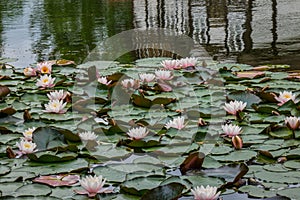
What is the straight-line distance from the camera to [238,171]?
1894 mm

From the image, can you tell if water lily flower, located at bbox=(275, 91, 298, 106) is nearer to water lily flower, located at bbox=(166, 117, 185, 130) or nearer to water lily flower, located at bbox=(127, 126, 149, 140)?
water lily flower, located at bbox=(166, 117, 185, 130)

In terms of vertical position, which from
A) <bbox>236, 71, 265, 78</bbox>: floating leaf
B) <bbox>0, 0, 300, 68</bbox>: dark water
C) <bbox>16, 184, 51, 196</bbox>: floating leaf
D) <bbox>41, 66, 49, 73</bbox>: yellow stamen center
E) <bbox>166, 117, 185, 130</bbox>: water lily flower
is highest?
<bbox>16, 184, 51, 196</bbox>: floating leaf

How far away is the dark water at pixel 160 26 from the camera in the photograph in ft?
15.1

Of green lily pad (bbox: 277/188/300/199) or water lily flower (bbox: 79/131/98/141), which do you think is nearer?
green lily pad (bbox: 277/188/300/199)

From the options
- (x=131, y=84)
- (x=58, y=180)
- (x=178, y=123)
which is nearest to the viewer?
(x=58, y=180)

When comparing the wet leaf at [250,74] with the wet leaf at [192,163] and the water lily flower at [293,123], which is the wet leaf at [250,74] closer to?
the water lily flower at [293,123]

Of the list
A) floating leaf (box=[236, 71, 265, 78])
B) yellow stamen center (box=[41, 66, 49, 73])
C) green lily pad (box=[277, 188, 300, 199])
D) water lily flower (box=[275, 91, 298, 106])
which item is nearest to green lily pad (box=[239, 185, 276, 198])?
green lily pad (box=[277, 188, 300, 199])

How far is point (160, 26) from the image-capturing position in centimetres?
625

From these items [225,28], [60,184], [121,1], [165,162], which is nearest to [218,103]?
[165,162]

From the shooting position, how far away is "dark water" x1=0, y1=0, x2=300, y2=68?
459cm

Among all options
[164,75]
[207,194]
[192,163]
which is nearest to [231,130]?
[192,163]

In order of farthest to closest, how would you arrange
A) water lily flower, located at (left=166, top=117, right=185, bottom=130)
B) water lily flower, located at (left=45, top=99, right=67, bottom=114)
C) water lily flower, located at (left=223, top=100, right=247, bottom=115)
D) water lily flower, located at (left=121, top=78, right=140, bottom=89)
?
water lily flower, located at (left=121, top=78, right=140, bottom=89) < water lily flower, located at (left=45, top=99, right=67, bottom=114) < water lily flower, located at (left=223, top=100, right=247, bottom=115) < water lily flower, located at (left=166, top=117, right=185, bottom=130)

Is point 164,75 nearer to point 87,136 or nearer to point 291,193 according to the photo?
point 87,136

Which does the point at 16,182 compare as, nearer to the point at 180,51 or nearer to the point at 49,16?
the point at 180,51
